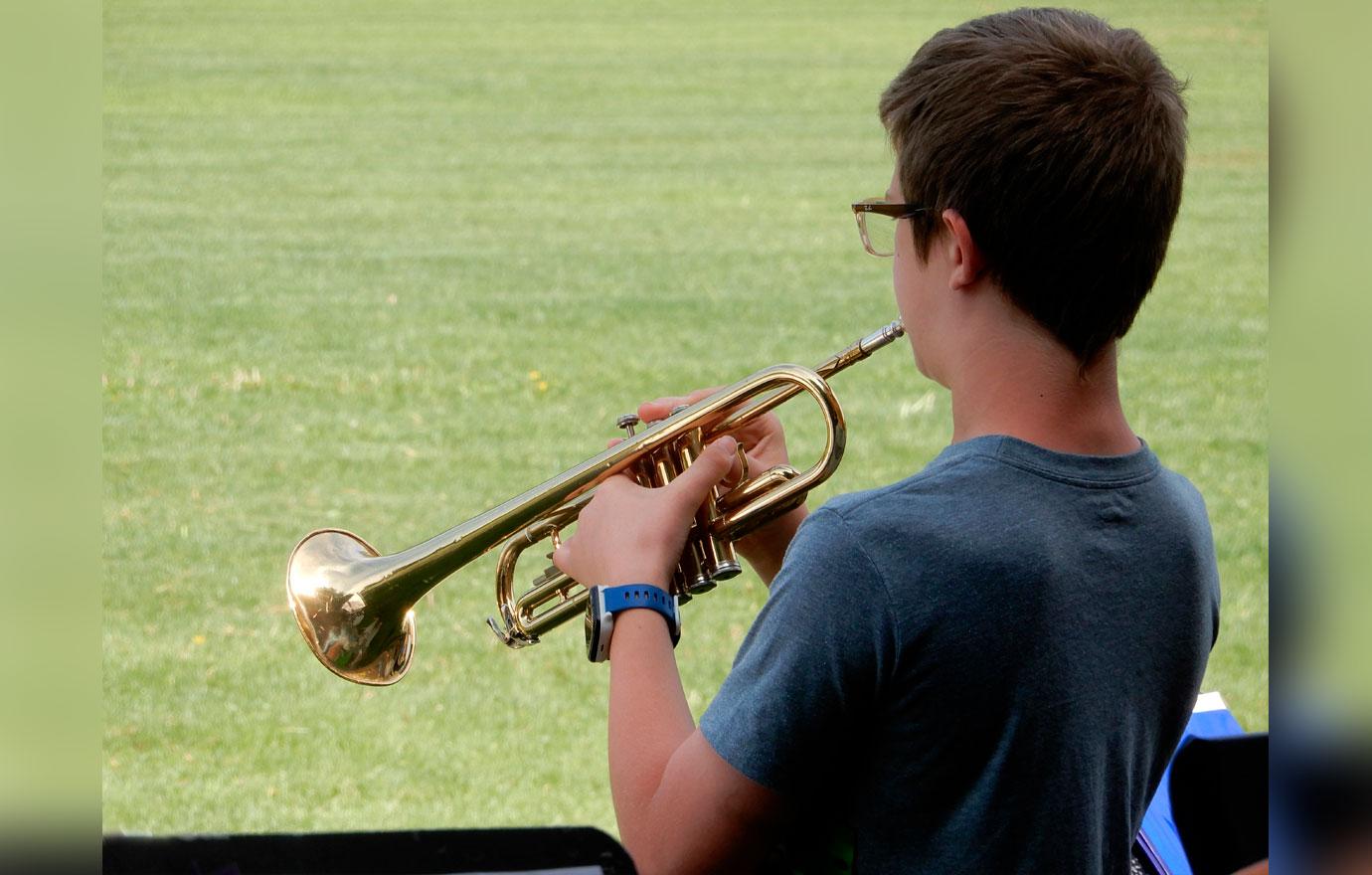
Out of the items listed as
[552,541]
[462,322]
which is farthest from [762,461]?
[462,322]

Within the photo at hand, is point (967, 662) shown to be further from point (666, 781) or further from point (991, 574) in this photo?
point (666, 781)

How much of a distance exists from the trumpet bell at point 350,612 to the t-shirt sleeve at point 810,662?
107cm

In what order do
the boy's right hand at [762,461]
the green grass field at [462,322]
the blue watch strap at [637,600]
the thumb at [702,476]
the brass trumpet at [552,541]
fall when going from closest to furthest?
the blue watch strap at [637,600], the thumb at [702,476], the brass trumpet at [552,541], the boy's right hand at [762,461], the green grass field at [462,322]

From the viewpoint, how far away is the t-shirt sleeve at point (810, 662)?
1.30 meters

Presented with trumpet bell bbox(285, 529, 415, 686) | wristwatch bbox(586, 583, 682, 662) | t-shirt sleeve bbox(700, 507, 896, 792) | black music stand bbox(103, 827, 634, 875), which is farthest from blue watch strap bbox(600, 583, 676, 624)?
trumpet bell bbox(285, 529, 415, 686)

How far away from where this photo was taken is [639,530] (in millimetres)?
1671

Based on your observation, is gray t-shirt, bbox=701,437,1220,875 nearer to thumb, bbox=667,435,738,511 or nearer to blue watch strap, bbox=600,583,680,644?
blue watch strap, bbox=600,583,680,644

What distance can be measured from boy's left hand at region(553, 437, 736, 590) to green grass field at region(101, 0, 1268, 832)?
226 centimetres

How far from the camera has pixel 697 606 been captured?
16.9 feet

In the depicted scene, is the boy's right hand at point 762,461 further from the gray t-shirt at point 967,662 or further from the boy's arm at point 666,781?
the gray t-shirt at point 967,662

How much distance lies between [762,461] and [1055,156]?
0.81 meters

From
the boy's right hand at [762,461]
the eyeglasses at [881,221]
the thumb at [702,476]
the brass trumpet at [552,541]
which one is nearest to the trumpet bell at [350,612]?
the brass trumpet at [552,541]
